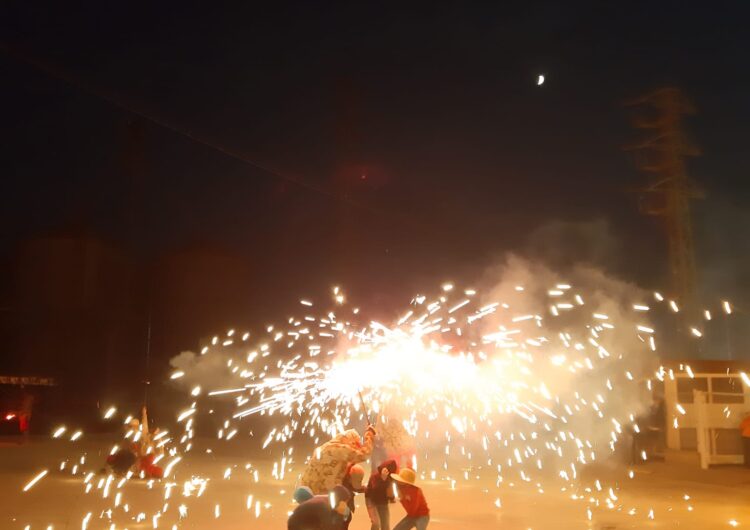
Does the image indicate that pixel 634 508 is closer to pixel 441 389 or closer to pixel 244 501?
pixel 441 389

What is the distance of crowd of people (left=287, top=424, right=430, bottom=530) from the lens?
7.27 m

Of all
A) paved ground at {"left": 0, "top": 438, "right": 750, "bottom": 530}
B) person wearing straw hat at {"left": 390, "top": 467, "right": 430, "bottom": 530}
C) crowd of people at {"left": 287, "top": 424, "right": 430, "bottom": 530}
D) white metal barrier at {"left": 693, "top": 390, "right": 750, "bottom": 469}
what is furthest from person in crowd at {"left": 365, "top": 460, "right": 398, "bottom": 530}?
white metal barrier at {"left": 693, "top": 390, "right": 750, "bottom": 469}

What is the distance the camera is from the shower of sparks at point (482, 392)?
48.7 feet

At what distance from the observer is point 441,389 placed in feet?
54.9

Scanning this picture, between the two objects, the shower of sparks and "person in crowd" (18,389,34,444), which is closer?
the shower of sparks

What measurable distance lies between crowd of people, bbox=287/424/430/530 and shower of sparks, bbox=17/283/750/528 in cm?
197

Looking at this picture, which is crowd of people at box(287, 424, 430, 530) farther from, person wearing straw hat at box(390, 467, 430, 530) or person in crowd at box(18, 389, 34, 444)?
person in crowd at box(18, 389, 34, 444)

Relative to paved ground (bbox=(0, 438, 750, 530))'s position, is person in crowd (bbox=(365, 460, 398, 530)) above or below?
above

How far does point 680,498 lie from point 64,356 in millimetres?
27291

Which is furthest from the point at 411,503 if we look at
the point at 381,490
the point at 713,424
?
the point at 713,424

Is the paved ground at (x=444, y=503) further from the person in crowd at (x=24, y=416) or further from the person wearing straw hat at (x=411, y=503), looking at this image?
the person in crowd at (x=24, y=416)

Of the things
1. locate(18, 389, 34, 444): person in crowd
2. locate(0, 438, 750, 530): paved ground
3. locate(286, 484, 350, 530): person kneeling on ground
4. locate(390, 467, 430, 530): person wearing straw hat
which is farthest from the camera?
locate(18, 389, 34, 444): person in crowd

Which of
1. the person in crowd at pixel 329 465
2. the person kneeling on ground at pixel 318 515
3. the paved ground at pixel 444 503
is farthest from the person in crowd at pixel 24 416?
the person kneeling on ground at pixel 318 515

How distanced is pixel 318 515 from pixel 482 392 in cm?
1081
